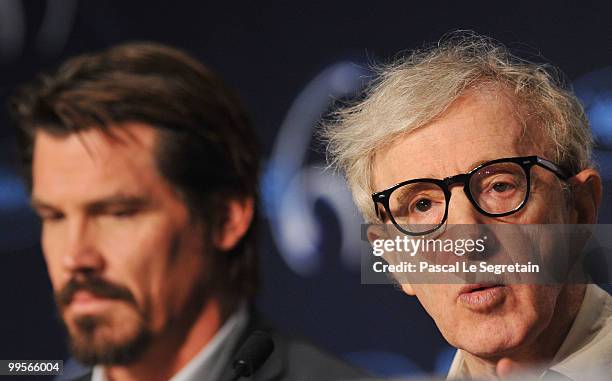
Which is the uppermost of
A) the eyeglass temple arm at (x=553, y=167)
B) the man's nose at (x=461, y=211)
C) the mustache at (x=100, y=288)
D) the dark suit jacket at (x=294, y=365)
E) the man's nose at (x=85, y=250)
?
the eyeglass temple arm at (x=553, y=167)

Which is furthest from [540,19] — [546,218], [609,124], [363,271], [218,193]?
[218,193]

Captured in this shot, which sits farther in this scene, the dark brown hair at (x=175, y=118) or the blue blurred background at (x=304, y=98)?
the blue blurred background at (x=304, y=98)

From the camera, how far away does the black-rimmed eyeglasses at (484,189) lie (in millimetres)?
1476

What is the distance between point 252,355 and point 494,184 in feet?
1.42

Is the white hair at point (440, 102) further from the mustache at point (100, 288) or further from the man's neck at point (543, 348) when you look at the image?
the mustache at point (100, 288)

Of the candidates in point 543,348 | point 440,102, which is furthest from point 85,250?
point 543,348

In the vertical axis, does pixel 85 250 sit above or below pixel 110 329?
above

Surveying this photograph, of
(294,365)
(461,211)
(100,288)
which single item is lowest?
(294,365)

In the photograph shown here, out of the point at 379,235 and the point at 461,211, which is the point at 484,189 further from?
the point at 379,235

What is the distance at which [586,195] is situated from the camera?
1.53 meters

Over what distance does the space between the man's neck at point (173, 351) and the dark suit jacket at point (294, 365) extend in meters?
0.06

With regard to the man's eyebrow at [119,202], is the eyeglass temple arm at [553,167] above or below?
above

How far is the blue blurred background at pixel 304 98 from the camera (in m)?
1.62

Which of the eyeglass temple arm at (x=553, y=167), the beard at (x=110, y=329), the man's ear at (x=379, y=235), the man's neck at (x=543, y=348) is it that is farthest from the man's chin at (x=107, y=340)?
the eyeglass temple arm at (x=553, y=167)
